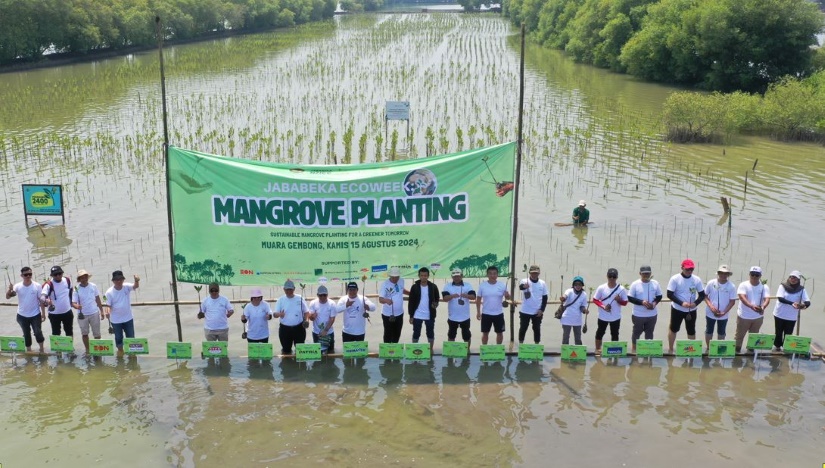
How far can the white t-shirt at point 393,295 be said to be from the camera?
10.0 m

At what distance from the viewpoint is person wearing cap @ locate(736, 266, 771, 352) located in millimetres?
10180

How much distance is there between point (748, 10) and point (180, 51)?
145 feet

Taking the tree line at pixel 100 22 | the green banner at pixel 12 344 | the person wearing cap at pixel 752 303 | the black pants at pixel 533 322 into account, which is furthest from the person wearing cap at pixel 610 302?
the tree line at pixel 100 22

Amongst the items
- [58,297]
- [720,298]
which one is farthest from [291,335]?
[720,298]

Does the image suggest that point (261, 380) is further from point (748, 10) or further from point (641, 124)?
point (748, 10)

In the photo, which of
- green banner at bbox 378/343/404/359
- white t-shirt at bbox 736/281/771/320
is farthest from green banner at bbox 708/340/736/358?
green banner at bbox 378/343/404/359

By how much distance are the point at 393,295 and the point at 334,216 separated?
137 centimetres

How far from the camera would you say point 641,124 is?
29.9 metres

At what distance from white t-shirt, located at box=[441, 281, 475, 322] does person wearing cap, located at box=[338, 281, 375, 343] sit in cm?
109

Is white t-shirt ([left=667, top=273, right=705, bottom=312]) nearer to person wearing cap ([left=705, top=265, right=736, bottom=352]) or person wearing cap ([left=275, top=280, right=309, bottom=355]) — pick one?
person wearing cap ([left=705, top=265, right=736, bottom=352])

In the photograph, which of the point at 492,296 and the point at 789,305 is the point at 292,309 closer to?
the point at 492,296

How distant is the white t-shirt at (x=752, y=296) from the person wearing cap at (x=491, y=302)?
3.40 metres

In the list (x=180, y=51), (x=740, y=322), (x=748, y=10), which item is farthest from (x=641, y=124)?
(x=180, y=51)

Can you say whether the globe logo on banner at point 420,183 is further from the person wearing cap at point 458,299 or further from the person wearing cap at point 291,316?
the person wearing cap at point 291,316
